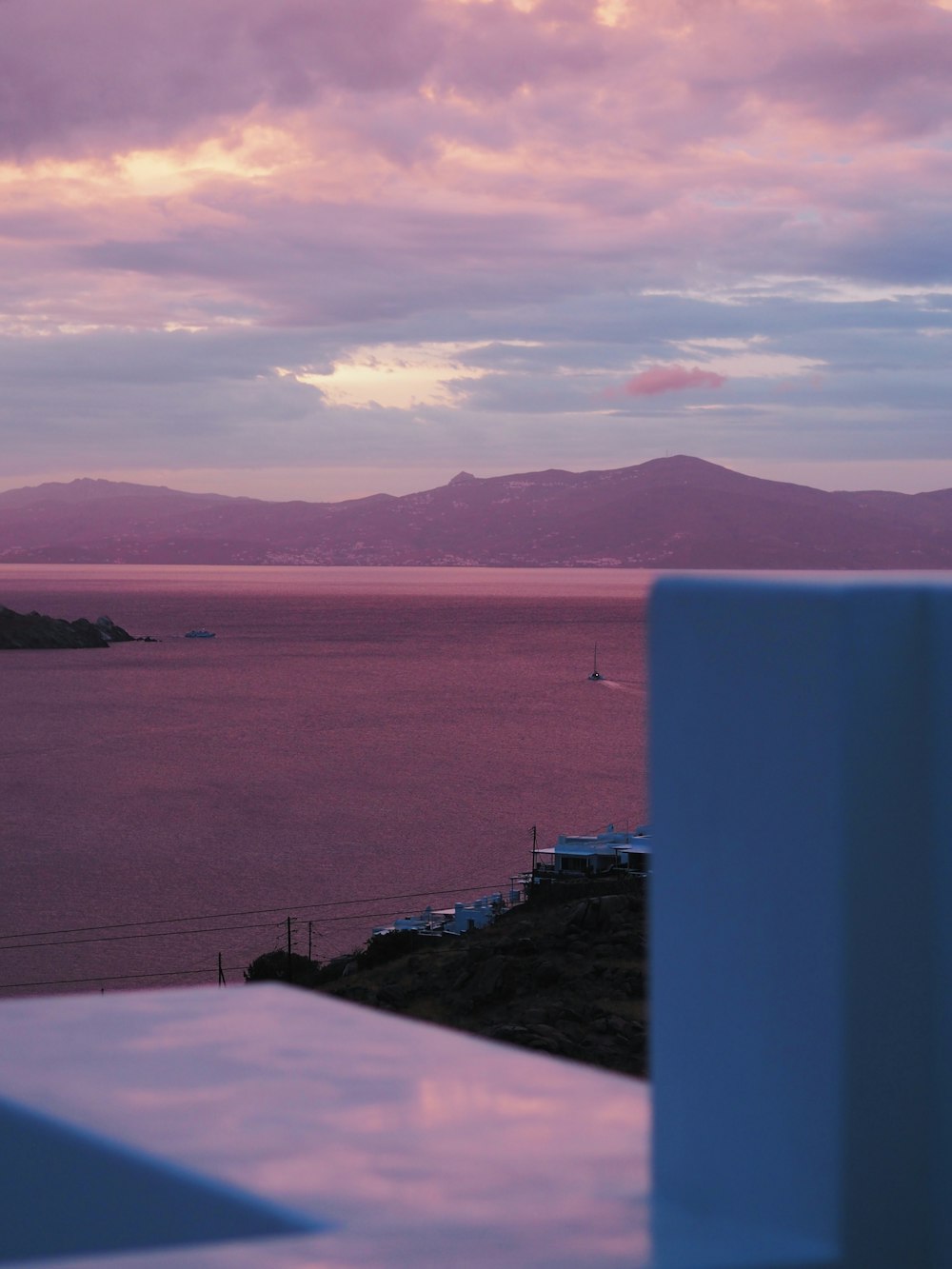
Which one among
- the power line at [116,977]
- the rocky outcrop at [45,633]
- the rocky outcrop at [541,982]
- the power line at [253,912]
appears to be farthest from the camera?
the rocky outcrop at [45,633]

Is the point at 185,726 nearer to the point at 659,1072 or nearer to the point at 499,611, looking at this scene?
the point at 659,1072

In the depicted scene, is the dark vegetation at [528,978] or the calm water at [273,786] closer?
the dark vegetation at [528,978]

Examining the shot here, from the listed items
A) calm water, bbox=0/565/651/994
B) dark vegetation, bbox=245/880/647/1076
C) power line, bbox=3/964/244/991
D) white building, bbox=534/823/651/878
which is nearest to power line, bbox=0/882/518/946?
calm water, bbox=0/565/651/994

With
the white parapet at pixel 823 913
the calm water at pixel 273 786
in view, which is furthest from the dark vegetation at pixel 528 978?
the white parapet at pixel 823 913

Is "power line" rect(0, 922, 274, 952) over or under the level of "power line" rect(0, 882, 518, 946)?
under

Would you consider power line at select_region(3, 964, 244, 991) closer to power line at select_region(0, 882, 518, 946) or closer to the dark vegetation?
the dark vegetation

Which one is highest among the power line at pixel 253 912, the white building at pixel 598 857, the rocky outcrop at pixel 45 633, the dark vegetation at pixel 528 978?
the rocky outcrop at pixel 45 633

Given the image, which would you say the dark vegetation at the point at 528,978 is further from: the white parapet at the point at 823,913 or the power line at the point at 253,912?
the white parapet at the point at 823,913

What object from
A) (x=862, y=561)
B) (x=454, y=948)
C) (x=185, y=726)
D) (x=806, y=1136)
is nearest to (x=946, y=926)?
(x=806, y=1136)
